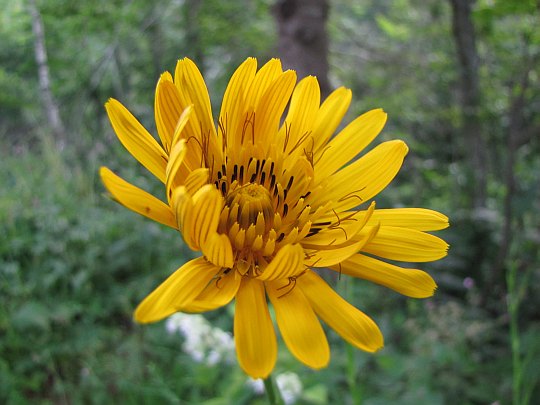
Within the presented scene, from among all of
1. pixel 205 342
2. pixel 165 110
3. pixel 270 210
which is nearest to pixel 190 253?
pixel 205 342

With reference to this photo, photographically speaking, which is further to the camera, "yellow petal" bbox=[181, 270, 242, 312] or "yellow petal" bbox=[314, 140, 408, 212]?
"yellow petal" bbox=[314, 140, 408, 212]

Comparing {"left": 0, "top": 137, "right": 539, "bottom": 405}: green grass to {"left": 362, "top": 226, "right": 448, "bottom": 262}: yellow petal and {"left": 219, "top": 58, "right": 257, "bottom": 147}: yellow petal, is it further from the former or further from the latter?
{"left": 219, "top": 58, "right": 257, "bottom": 147}: yellow petal

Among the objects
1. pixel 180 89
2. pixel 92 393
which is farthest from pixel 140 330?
pixel 180 89

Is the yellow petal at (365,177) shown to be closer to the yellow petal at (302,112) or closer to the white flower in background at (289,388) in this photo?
the yellow petal at (302,112)

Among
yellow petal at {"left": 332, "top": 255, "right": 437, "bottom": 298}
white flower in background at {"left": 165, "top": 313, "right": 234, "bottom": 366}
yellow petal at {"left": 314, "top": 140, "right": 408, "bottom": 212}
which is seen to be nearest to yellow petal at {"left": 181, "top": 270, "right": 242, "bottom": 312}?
yellow petal at {"left": 332, "top": 255, "right": 437, "bottom": 298}

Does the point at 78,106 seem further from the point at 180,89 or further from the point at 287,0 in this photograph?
the point at 180,89

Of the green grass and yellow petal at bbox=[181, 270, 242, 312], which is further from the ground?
yellow petal at bbox=[181, 270, 242, 312]

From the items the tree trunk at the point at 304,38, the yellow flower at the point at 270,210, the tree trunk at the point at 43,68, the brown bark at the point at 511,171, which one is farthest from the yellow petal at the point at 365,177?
the tree trunk at the point at 43,68
